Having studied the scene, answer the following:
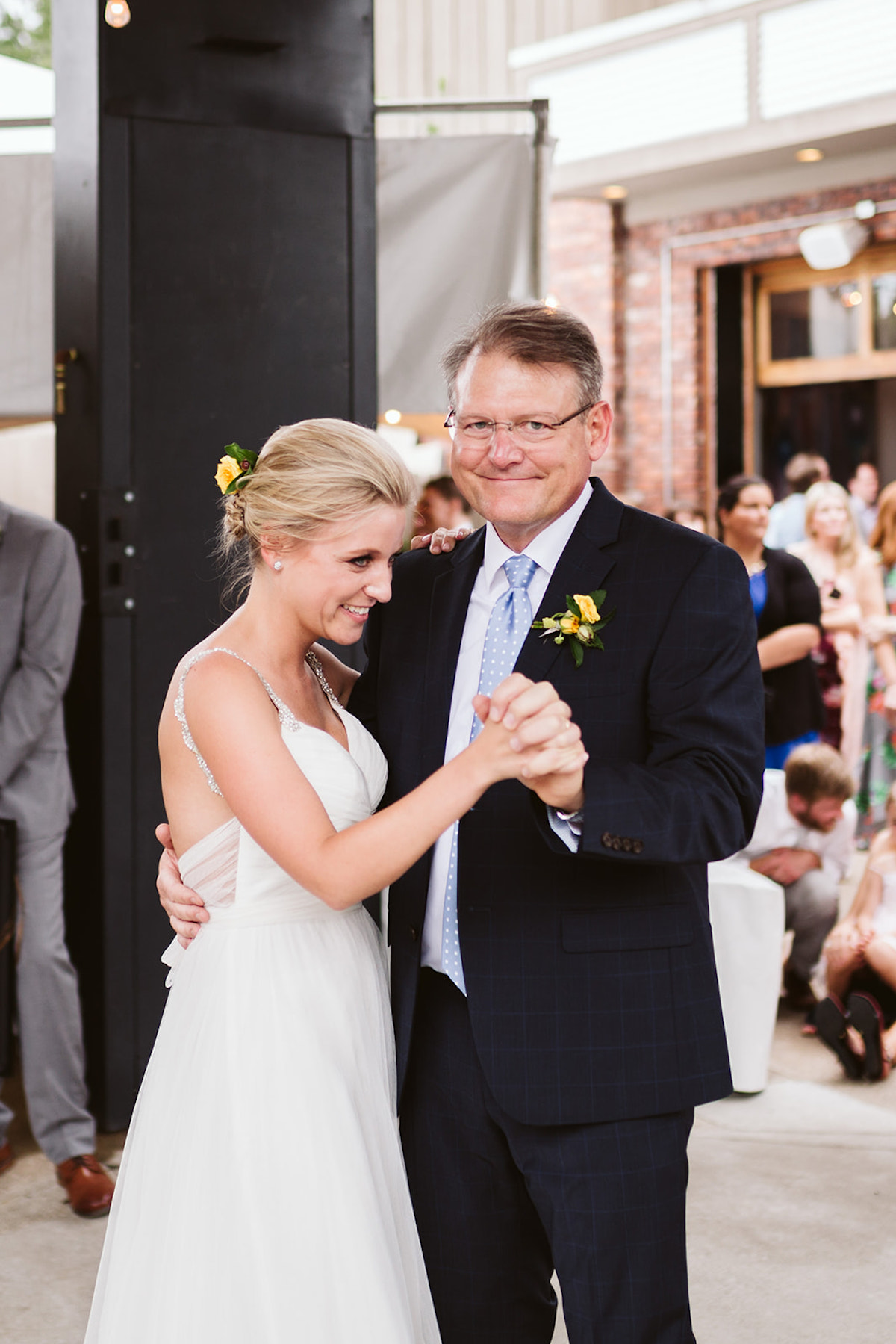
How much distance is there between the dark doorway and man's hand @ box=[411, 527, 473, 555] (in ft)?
27.7

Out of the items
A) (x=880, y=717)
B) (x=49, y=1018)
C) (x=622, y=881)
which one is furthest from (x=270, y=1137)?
(x=880, y=717)

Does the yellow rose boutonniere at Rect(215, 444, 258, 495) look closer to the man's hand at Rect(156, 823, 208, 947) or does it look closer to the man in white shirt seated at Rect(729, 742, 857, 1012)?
the man's hand at Rect(156, 823, 208, 947)

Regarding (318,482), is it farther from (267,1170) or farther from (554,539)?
(267,1170)

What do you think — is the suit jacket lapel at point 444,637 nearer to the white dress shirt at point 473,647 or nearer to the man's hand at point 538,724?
the white dress shirt at point 473,647

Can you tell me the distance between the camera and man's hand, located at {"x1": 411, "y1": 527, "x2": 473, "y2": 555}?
2.29 m

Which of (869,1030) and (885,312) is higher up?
Result: (885,312)

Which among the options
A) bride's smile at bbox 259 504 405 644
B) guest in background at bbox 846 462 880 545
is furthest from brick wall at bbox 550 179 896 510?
bride's smile at bbox 259 504 405 644

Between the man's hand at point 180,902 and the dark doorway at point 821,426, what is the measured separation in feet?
29.1

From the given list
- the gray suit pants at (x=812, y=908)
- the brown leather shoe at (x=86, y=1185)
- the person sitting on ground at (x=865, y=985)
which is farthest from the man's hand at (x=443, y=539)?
the gray suit pants at (x=812, y=908)

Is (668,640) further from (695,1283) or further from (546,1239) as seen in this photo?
(695,1283)

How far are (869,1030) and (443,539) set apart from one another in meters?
2.89

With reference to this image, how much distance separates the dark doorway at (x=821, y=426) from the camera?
10.2 meters

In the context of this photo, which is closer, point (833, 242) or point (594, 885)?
point (594, 885)

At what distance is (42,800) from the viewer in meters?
3.82
